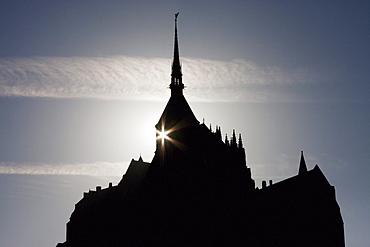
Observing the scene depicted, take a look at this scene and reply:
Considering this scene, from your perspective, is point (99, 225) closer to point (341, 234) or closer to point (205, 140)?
point (205, 140)

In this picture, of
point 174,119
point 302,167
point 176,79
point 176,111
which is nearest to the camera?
point 302,167

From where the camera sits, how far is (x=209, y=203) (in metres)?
98.8

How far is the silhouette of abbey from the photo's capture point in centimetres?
9650

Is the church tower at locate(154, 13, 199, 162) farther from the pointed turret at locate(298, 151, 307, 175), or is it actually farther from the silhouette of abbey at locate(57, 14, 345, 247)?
the pointed turret at locate(298, 151, 307, 175)

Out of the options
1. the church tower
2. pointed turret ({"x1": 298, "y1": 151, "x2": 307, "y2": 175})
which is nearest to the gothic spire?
the church tower

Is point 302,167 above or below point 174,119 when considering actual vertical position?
below

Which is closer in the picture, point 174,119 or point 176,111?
point 174,119

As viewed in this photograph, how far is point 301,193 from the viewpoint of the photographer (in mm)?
98875

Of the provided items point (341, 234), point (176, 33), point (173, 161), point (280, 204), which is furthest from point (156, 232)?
point (176, 33)

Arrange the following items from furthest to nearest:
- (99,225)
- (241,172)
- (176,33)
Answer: (176,33), (99,225), (241,172)

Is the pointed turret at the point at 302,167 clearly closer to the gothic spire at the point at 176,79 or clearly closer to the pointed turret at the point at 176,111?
the pointed turret at the point at 176,111

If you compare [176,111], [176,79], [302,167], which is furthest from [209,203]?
[176,79]

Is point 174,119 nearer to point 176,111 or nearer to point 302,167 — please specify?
point 176,111

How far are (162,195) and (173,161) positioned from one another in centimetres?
717
